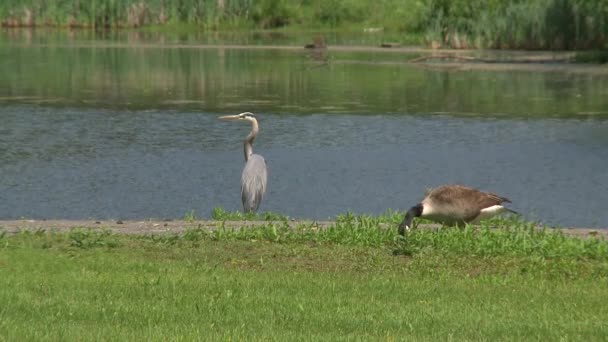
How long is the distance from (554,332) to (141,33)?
7208 cm

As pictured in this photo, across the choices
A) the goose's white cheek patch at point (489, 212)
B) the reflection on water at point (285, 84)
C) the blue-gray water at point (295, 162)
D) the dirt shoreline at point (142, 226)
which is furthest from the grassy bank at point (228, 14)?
the goose's white cheek patch at point (489, 212)

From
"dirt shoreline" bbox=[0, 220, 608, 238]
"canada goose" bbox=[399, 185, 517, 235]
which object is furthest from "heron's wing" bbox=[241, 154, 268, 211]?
"canada goose" bbox=[399, 185, 517, 235]

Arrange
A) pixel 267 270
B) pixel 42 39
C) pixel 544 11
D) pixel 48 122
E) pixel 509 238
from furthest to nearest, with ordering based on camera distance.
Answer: pixel 42 39, pixel 544 11, pixel 48 122, pixel 509 238, pixel 267 270

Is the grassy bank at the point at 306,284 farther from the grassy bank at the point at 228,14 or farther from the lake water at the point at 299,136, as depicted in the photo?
the grassy bank at the point at 228,14

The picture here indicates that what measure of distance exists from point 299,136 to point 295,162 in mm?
4872

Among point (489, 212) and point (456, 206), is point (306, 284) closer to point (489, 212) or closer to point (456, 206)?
point (456, 206)

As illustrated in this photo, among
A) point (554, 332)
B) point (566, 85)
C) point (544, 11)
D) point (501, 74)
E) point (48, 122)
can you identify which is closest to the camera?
point (554, 332)

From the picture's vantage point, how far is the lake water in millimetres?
20844

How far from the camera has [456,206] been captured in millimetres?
14258

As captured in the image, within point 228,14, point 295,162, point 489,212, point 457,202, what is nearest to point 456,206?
point 457,202

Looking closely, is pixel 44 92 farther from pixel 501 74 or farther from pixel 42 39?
pixel 42 39

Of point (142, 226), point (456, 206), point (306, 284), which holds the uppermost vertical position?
point (456, 206)

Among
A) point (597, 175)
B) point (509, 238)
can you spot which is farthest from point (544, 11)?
point (509, 238)

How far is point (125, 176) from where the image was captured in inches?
906
